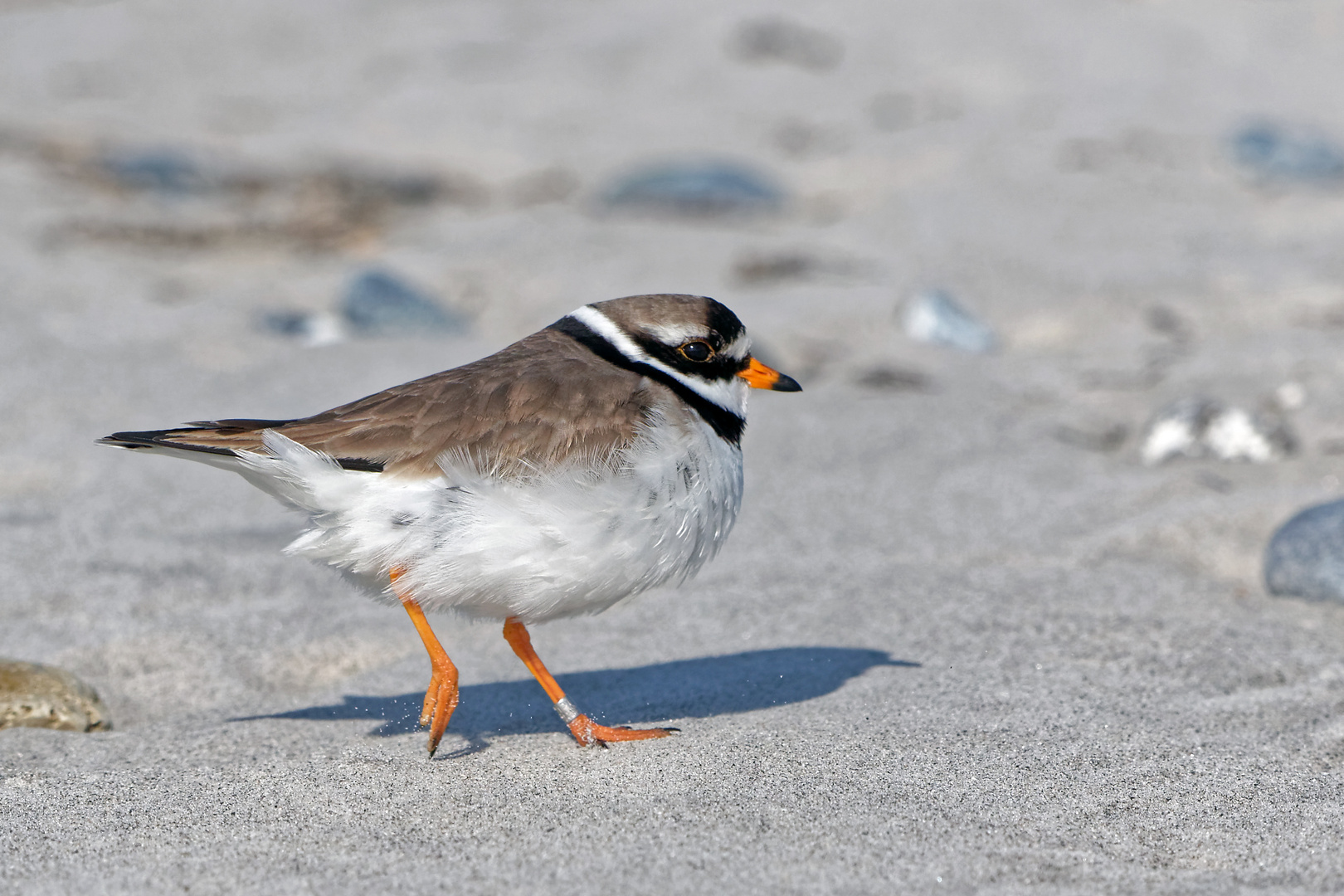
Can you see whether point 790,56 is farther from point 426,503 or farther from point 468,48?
point 426,503

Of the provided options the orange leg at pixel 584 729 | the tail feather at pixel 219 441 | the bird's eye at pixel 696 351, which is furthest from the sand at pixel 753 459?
the bird's eye at pixel 696 351

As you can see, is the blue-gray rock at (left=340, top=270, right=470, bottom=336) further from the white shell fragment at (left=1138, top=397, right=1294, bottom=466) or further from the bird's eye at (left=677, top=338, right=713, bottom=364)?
the bird's eye at (left=677, top=338, right=713, bottom=364)

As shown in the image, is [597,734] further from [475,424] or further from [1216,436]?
[1216,436]

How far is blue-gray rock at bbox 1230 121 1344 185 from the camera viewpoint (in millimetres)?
9047

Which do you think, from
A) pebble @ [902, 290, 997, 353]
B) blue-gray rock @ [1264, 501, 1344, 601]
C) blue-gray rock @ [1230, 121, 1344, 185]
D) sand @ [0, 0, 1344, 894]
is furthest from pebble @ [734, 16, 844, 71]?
blue-gray rock @ [1264, 501, 1344, 601]

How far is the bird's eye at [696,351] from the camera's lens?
3674mm

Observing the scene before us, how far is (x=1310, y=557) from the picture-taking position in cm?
450

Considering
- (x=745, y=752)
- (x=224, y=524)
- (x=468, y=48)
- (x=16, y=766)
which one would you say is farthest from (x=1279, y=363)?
(x=468, y=48)

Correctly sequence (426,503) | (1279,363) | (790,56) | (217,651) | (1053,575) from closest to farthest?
(426,503) → (217,651) → (1053,575) → (1279,363) → (790,56)

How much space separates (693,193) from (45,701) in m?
6.06

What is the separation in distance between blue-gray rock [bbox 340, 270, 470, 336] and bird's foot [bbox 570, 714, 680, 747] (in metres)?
3.90

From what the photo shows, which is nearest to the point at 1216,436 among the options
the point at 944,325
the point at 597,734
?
the point at 944,325

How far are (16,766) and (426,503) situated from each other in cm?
119

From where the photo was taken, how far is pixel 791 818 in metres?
2.94
